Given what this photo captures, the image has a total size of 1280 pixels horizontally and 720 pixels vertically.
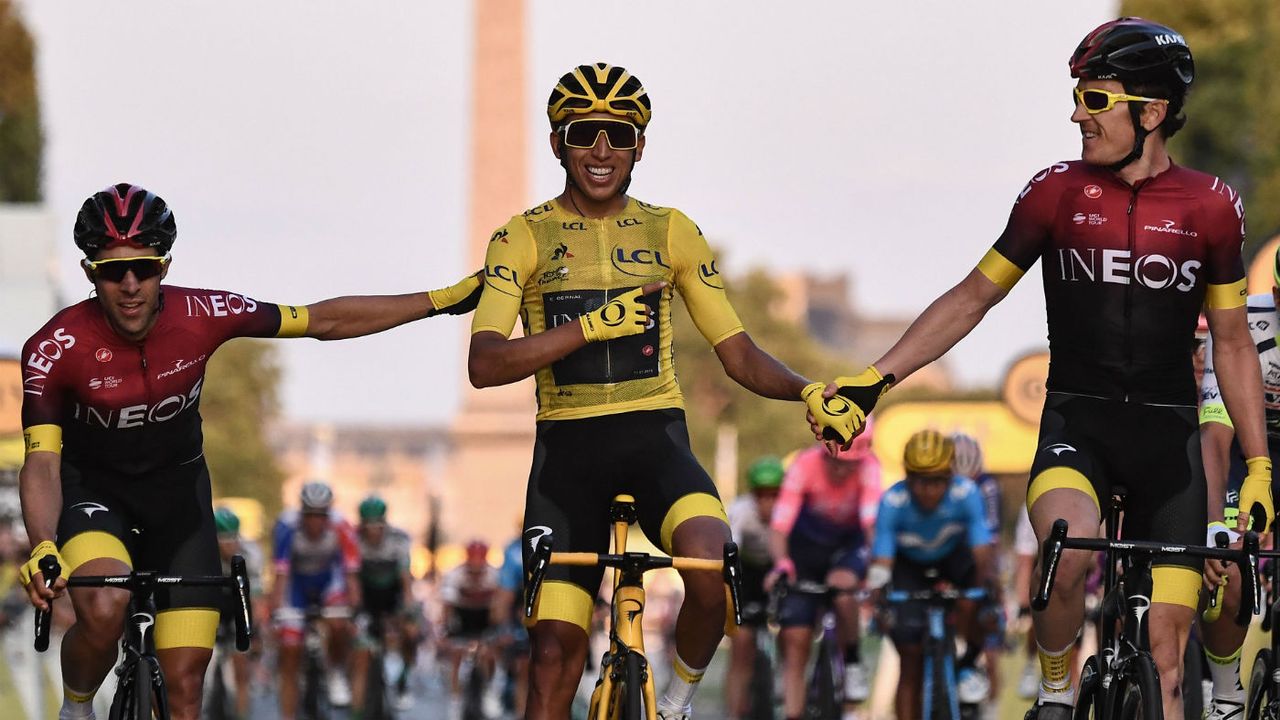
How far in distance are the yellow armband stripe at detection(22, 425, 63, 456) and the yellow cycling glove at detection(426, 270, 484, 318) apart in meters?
1.56

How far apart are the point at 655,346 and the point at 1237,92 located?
1776 inches

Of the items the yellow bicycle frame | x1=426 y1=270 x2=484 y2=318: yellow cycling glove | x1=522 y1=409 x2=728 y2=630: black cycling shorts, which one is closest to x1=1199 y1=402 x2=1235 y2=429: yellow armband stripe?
x1=522 y1=409 x2=728 y2=630: black cycling shorts

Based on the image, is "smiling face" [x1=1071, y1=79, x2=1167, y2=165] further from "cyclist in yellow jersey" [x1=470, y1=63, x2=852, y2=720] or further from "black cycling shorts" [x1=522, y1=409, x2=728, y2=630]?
"black cycling shorts" [x1=522, y1=409, x2=728, y2=630]

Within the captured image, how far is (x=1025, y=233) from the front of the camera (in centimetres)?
868

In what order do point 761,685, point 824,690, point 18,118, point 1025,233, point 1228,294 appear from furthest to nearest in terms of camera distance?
point 18,118, point 761,685, point 824,690, point 1025,233, point 1228,294

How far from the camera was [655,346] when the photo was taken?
8.95m

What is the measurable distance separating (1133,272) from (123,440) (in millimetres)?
3682

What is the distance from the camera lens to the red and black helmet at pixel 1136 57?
8500 mm

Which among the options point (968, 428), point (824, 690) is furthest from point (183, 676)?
point (968, 428)

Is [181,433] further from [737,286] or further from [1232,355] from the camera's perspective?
[737,286]

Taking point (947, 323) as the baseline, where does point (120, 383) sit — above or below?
below

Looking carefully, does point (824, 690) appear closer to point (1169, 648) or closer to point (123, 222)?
point (1169, 648)

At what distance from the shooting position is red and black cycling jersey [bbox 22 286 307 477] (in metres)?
9.06

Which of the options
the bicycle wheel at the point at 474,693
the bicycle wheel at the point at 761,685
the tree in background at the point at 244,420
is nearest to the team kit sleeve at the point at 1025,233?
the bicycle wheel at the point at 761,685
